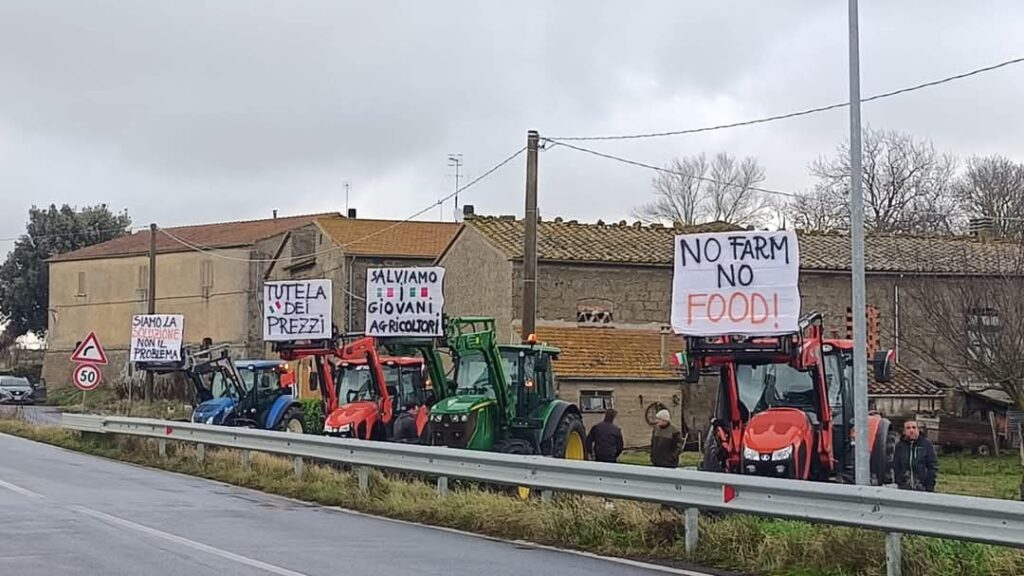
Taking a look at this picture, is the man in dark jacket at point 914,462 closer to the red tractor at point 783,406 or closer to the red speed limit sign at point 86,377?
the red tractor at point 783,406

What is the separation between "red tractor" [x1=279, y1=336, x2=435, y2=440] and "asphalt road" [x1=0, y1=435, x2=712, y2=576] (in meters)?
4.48

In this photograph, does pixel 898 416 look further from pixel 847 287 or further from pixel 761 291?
pixel 761 291

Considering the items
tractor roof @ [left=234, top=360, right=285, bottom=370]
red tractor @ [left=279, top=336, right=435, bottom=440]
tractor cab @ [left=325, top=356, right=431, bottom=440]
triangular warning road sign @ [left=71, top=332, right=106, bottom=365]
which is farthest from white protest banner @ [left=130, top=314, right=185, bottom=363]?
tractor cab @ [left=325, top=356, right=431, bottom=440]

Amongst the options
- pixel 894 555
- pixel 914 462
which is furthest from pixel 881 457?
pixel 894 555

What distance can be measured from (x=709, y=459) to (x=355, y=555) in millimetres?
5254

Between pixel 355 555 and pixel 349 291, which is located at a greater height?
pixel 349 291

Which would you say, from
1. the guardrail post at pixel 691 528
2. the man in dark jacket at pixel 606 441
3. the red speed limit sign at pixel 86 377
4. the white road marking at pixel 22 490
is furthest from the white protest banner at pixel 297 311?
the guardrail post at pixel 691 528

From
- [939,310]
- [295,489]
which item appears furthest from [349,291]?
[295,489]

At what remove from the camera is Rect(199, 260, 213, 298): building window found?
63.7m

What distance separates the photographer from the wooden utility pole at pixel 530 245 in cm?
2252

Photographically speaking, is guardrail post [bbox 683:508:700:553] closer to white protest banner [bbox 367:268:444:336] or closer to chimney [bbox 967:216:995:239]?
white protest banner [bbox 367:268:444:336]

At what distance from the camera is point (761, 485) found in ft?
37.6

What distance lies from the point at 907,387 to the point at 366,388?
59.7ft

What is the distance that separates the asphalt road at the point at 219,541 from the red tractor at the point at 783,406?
3095 mm
